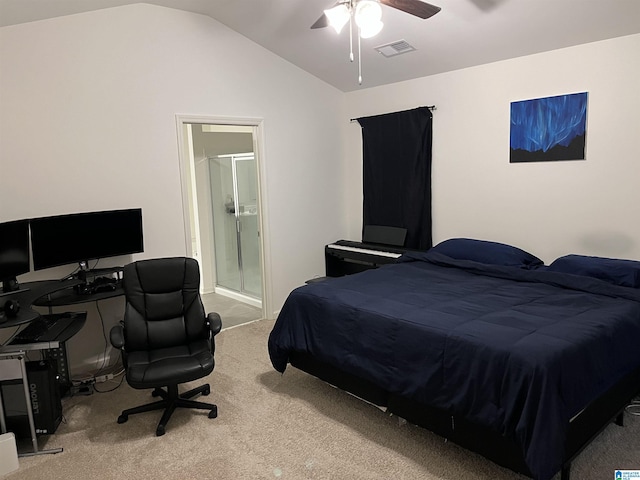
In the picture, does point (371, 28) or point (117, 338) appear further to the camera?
point (117, 338)

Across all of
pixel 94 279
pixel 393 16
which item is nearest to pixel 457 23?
pixel 393 16

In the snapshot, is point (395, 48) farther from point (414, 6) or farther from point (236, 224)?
point (236, 224)

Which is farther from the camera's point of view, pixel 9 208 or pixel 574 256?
pixel 574 256

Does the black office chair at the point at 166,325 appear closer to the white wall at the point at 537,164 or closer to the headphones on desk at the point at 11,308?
the headphones on desk at the point at 11,308

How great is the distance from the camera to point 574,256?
11.6 feet

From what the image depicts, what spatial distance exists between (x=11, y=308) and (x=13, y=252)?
50cm

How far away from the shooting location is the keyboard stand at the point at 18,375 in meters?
2.60

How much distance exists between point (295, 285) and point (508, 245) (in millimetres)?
2310

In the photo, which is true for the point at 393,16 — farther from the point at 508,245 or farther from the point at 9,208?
the point at 9,208

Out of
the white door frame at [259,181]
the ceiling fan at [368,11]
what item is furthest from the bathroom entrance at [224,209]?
the ceiling fan at [368,11]

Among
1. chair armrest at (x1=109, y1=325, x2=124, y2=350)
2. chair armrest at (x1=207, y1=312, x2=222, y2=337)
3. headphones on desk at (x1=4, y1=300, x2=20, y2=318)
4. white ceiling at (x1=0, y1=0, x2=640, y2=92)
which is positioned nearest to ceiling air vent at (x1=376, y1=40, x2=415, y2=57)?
white ceiling at (x1=0, y1=0, x2=640, y2=92)

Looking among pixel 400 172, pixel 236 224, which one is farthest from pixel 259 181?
pixel 400 172

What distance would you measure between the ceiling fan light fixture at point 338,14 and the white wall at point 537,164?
1985 millimetres

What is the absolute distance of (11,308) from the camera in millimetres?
2695
